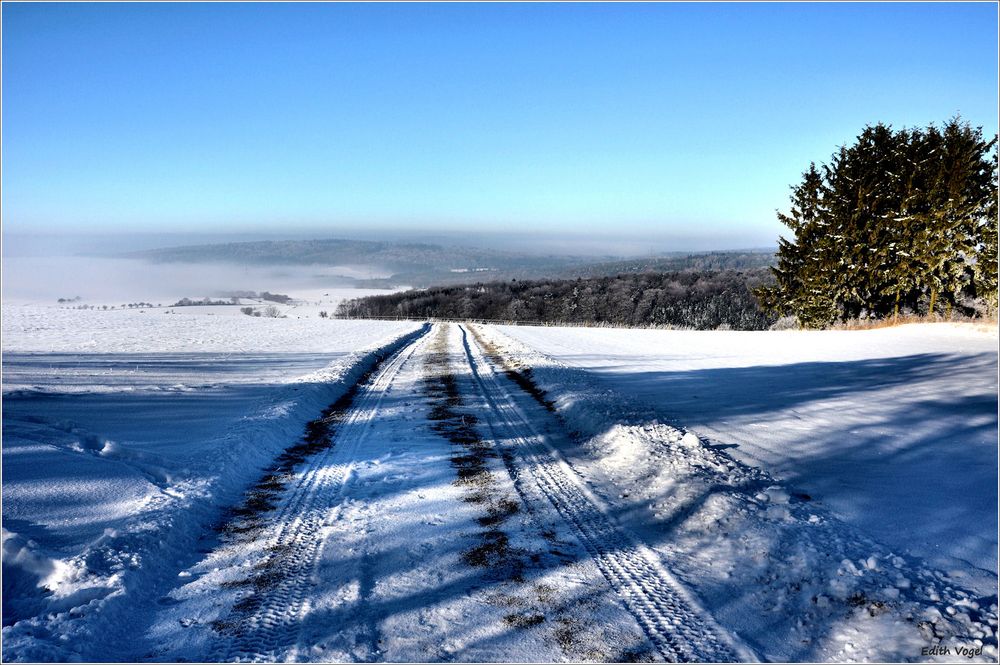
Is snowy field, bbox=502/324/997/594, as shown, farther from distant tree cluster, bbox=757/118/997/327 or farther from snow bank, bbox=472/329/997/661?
distant tree cluster, bbox=757/118/997/327

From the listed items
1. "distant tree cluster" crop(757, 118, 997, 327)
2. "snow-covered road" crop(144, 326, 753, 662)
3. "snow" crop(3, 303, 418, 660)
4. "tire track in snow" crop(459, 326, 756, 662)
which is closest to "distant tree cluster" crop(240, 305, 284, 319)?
"snow" crop(3, 303, 418, 660)

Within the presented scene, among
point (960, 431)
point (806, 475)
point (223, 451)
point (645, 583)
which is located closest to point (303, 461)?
point (223, 451)

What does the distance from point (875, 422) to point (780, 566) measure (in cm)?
616

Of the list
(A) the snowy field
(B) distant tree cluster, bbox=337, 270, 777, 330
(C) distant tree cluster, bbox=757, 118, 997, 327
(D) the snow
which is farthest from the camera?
(B) distant tree cluster, bbox=337, 270, 777, 330

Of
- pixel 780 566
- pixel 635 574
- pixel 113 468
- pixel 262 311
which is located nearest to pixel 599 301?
pixel 262 311

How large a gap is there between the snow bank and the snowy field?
0.44 m

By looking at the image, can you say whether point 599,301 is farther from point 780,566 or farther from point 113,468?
point 780,566

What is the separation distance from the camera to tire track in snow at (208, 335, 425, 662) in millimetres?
3592

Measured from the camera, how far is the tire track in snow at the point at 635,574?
3.63 metres

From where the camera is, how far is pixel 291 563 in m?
4.65

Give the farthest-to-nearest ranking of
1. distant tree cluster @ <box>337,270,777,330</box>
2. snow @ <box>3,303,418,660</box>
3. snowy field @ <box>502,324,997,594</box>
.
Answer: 1. distant tree cluster @ <box>337,270,777,330</box>
2. snowy field @ <box>502,324,997,594</box>
3. snow @ <box>3,303,418,660</box>

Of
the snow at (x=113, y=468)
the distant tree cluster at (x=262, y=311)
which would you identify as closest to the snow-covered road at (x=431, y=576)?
the snow at (x=113, y=468)

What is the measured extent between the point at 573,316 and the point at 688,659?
331 feet

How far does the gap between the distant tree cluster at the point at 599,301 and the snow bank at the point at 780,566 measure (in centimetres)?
7408
